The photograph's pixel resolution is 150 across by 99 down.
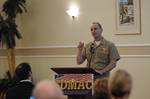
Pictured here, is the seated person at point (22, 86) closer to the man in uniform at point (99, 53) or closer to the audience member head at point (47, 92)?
the man in uniform at point (99, 53)

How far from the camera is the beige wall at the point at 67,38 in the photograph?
7352 mm

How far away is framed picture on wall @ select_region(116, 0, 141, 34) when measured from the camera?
7.40 m

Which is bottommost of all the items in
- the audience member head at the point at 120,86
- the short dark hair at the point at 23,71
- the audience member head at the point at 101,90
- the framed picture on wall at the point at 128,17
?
the short dark hair at the point at 23,71

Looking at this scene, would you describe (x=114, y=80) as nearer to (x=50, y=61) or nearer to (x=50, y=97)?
(x=50, y=97)

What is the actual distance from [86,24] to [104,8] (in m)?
0.56

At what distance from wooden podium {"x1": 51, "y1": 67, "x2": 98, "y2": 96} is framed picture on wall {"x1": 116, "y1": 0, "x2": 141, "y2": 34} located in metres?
3.13

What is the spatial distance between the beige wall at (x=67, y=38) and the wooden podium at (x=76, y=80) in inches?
119

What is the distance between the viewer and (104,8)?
25.6ft

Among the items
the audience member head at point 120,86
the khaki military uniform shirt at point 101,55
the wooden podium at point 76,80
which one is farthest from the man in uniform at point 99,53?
the audience member head at point 120,86

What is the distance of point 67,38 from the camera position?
27.2 feet

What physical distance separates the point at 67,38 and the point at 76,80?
3.81 metres

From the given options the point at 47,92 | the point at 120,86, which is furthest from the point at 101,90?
the point at 47,92

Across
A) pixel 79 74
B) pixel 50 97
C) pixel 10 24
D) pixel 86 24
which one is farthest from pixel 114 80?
pixel 10 24

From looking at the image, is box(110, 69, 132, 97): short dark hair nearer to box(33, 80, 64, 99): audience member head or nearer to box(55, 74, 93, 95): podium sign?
box(33, 80, 64, 99): audience member head
